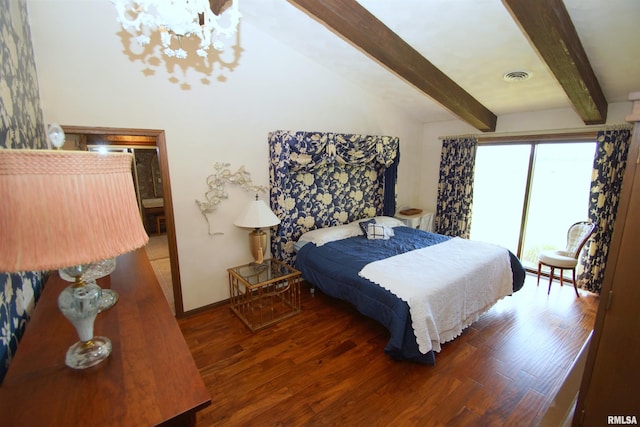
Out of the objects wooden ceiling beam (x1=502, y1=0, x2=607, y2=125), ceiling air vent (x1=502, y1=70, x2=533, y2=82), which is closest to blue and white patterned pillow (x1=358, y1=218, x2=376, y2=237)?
ceiling air vent (x1=502, y1=70, x2=533, y2=82)

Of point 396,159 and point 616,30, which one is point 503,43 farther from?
point 396,159

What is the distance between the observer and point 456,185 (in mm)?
4555

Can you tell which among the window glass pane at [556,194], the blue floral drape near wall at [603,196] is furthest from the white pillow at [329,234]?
the blue floral drape near wall at [603,196]

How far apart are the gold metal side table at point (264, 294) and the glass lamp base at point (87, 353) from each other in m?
1.73

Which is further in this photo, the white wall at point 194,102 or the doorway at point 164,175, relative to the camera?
the doorway at point 164,175

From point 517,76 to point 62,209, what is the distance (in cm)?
370

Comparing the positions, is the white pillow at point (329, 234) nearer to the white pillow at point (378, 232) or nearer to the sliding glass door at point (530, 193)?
the white pillow at point (378, 232)

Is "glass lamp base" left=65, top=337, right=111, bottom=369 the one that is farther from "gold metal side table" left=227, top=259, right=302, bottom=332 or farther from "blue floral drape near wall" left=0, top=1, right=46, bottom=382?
"gold metal side table" left=227, top=259, right=302, bottom=332

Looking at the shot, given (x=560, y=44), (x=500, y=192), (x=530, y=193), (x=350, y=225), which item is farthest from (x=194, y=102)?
(x=530, y=193)

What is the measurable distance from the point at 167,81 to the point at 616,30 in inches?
142

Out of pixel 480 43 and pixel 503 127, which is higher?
pixel 480 43

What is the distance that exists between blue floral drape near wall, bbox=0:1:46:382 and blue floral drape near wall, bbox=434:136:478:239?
4.77m

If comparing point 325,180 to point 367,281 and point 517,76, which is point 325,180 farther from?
point 517,76

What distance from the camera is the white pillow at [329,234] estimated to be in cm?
Answer: 342
